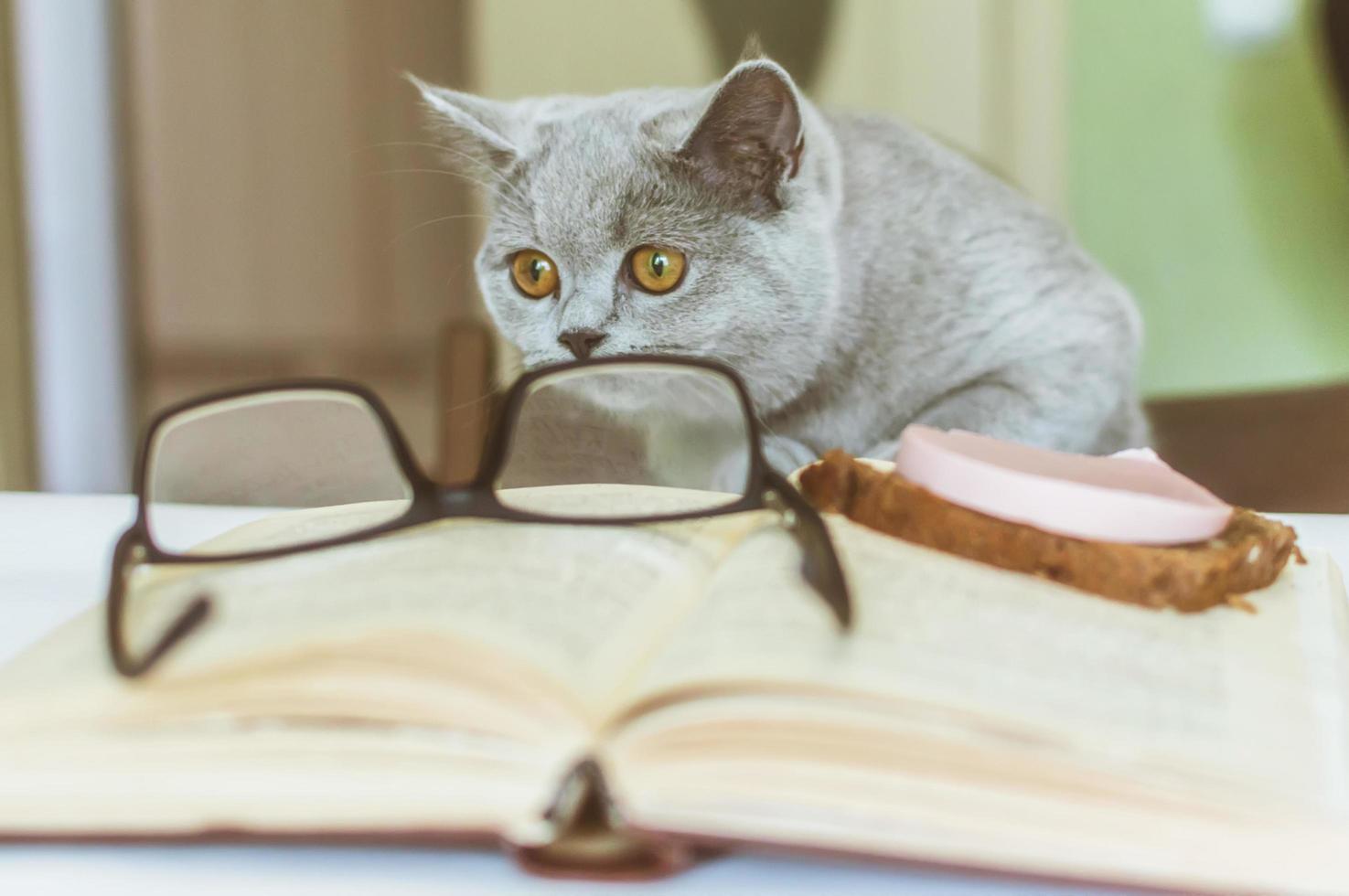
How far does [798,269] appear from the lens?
77 cm

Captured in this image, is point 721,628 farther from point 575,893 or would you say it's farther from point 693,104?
point 693,104

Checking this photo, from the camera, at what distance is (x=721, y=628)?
325 millimetres

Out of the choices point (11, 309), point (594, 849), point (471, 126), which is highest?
point (471, 126)

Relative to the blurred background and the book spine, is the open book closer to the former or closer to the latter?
the book spine

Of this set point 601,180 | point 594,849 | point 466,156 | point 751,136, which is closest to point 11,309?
point 466,156

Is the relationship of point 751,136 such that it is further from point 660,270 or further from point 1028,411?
point 1028,411

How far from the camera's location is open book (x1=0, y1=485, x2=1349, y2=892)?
27cm

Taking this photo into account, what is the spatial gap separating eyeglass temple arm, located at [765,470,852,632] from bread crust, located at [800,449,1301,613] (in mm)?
53

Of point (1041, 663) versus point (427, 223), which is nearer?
point (1041, 663)

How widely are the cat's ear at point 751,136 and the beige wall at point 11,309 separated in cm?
77

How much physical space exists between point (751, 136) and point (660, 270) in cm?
11

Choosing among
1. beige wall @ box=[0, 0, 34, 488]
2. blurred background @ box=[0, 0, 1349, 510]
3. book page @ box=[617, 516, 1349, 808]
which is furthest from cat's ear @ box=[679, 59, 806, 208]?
beige wall @ box=[0, 0, 34, 488]

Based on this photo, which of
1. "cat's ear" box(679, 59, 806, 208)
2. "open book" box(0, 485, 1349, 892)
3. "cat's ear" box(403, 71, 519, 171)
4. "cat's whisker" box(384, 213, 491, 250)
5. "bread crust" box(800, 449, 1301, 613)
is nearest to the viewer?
"open book" box(0, 485, 1349, 892)

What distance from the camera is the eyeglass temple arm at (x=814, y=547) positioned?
341mm
